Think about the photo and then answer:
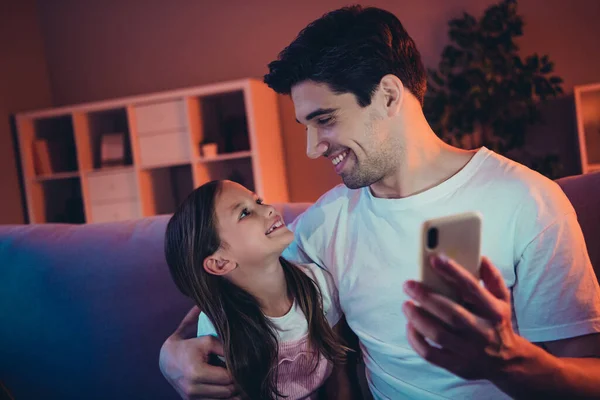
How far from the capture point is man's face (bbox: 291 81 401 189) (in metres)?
1.27

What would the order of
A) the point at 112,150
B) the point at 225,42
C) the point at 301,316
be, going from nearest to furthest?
the point at 301,316, the point at 112,150, the point at 225,42

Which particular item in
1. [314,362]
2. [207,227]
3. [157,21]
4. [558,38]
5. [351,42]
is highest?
[157,21]

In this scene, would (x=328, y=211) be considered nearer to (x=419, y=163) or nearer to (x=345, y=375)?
(x=419, y=163)

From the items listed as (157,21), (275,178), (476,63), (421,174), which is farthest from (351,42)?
(157,21)

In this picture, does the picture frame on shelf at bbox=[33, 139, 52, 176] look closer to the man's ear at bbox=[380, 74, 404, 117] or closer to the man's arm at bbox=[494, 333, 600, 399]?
the man's ear at bbox=[380, 74, 404, 117]

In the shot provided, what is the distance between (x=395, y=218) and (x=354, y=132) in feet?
0.71

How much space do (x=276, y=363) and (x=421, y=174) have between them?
55 cm

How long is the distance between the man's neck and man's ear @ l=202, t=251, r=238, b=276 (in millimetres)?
379

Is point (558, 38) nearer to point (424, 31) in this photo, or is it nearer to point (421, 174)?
point (424, 31)

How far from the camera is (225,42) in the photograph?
4027 millimetres

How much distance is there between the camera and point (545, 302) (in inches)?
41.3

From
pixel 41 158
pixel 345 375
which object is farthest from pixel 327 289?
pixel 41 158

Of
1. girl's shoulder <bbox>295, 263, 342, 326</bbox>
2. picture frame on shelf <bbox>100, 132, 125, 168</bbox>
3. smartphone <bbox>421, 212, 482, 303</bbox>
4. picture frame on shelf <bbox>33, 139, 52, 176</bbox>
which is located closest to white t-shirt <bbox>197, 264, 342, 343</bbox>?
girl's shoulder <bbox>295, 263, 342, 326</bbox>

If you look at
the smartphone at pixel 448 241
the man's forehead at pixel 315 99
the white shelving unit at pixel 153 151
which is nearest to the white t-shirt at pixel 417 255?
the man's forehead at pixel 315 99
